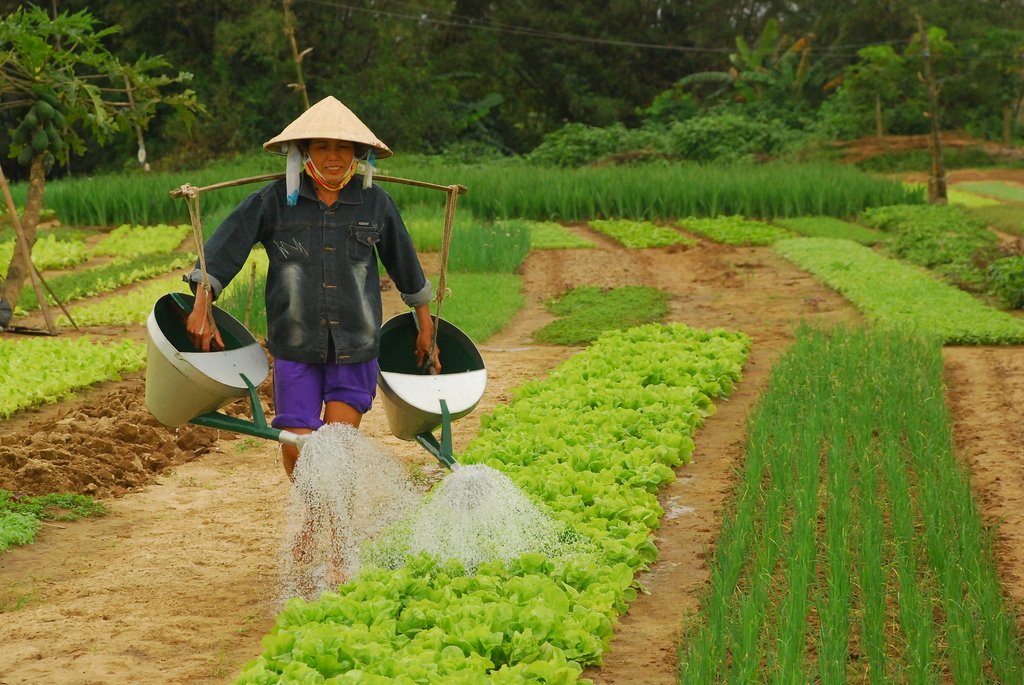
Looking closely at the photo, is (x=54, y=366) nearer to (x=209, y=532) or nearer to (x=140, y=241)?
(x=209, y=532)

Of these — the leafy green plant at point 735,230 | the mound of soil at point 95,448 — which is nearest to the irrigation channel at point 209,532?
the mound of soil at point 95,448

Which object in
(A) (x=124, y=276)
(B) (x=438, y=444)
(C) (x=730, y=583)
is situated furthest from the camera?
(A) (x=124, y=276)

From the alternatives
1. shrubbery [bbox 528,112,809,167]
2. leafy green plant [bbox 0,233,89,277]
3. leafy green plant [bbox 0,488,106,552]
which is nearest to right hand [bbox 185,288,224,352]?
leafy green plant [bbox 0,488,106,552]

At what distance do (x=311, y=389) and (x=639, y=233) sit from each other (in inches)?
531

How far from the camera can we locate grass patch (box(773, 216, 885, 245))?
17375 mm

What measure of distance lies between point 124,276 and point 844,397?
9021 millimetres

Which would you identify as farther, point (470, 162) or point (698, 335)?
point (470, 162)

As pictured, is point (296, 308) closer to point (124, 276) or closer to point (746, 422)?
point (746, 422)

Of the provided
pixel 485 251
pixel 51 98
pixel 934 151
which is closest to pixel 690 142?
pixel 934 151

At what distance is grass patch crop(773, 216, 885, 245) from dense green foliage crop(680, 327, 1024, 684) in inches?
388

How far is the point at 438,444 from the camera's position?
5.20 m

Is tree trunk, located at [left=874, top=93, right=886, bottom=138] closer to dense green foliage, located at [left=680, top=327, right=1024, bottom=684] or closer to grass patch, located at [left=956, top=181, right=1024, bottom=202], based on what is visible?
grass patch, located at [left=956, top=181, right=1024, bottom=202]

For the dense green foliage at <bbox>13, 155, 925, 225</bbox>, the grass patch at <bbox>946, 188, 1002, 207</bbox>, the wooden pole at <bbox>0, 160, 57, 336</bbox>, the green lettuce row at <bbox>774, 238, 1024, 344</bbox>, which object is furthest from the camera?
the grass patch at <bbox>946, 188, 1002, 207</bbox>

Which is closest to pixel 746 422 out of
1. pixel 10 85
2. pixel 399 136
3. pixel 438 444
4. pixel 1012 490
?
pixel 1012 490
